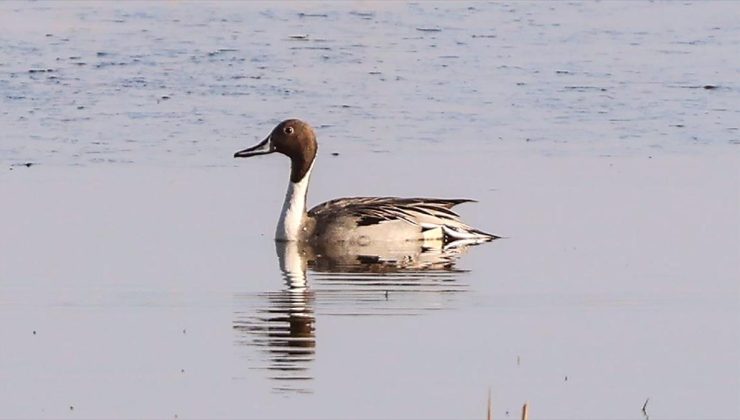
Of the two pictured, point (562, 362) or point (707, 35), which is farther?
point (707, 35)

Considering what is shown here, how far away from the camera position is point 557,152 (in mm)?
16484

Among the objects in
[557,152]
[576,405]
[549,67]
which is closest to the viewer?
[576,405]

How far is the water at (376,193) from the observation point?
8.98 meters

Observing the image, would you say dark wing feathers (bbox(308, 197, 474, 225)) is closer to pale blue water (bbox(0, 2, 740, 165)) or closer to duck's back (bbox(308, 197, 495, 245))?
duck's back (bbox(308, 197, 495, 245))

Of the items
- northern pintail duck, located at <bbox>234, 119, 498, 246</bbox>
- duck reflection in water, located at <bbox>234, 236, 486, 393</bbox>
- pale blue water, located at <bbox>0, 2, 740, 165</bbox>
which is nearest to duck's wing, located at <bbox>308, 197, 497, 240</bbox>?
northern pintail duck, located at <bbox>234, 119, 498, 246</bbox>

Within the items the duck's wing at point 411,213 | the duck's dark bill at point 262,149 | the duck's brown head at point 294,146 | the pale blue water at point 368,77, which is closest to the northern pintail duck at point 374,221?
the duck's wing at point 411,213

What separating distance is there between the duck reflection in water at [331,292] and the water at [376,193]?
3 cm

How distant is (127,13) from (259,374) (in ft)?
54.1

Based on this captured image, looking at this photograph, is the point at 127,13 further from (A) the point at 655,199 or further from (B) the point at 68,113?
(A) the point at 655,199

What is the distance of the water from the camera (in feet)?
29.5

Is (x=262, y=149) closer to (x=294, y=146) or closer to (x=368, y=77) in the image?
(x=294, y=146)

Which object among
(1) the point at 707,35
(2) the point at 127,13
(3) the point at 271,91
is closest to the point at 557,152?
(3) the point at 271,91

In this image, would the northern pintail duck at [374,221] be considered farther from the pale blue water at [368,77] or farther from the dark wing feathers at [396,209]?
the pale blue water at [368,77]

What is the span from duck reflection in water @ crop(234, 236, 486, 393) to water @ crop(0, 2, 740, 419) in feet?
0.10
